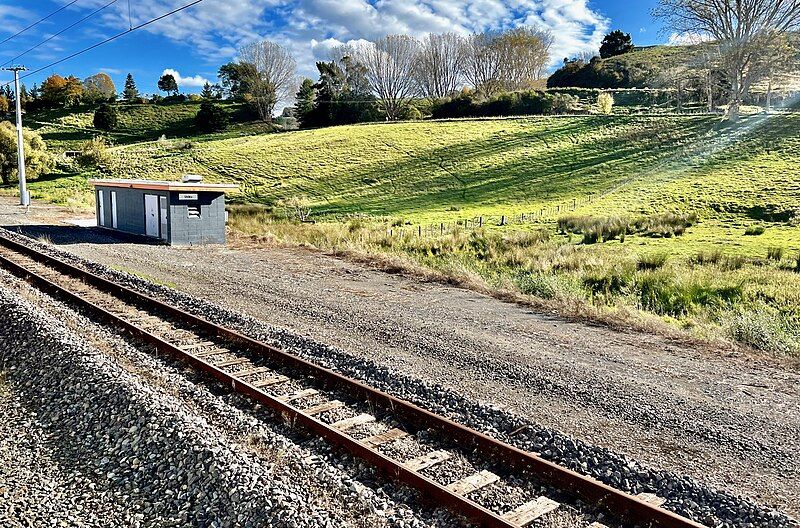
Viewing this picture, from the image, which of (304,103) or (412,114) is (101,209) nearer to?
(304,103)

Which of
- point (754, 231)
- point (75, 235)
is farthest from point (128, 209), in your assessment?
point (754, 231)

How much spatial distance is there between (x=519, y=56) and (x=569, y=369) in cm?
9136

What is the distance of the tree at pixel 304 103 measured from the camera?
7496 centimetres

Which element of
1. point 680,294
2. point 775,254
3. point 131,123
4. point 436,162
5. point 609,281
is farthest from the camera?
point 131,123

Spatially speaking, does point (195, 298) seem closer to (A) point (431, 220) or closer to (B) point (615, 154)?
(A) point (431, 220)

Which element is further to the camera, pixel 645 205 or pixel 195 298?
pixel 645 205

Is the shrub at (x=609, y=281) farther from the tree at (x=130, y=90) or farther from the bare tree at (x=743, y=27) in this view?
the tree at (x=130, y=90)

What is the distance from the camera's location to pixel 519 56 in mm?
92500

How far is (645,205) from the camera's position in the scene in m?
32.8

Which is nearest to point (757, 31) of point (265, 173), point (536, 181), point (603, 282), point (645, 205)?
point (536, 181)

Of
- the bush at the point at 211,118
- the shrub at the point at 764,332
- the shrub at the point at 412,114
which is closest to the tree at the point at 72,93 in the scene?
the bush at the point at 211,118

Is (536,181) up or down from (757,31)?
down

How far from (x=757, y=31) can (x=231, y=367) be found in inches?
2101

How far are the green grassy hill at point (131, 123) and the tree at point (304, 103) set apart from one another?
14.7 ft
